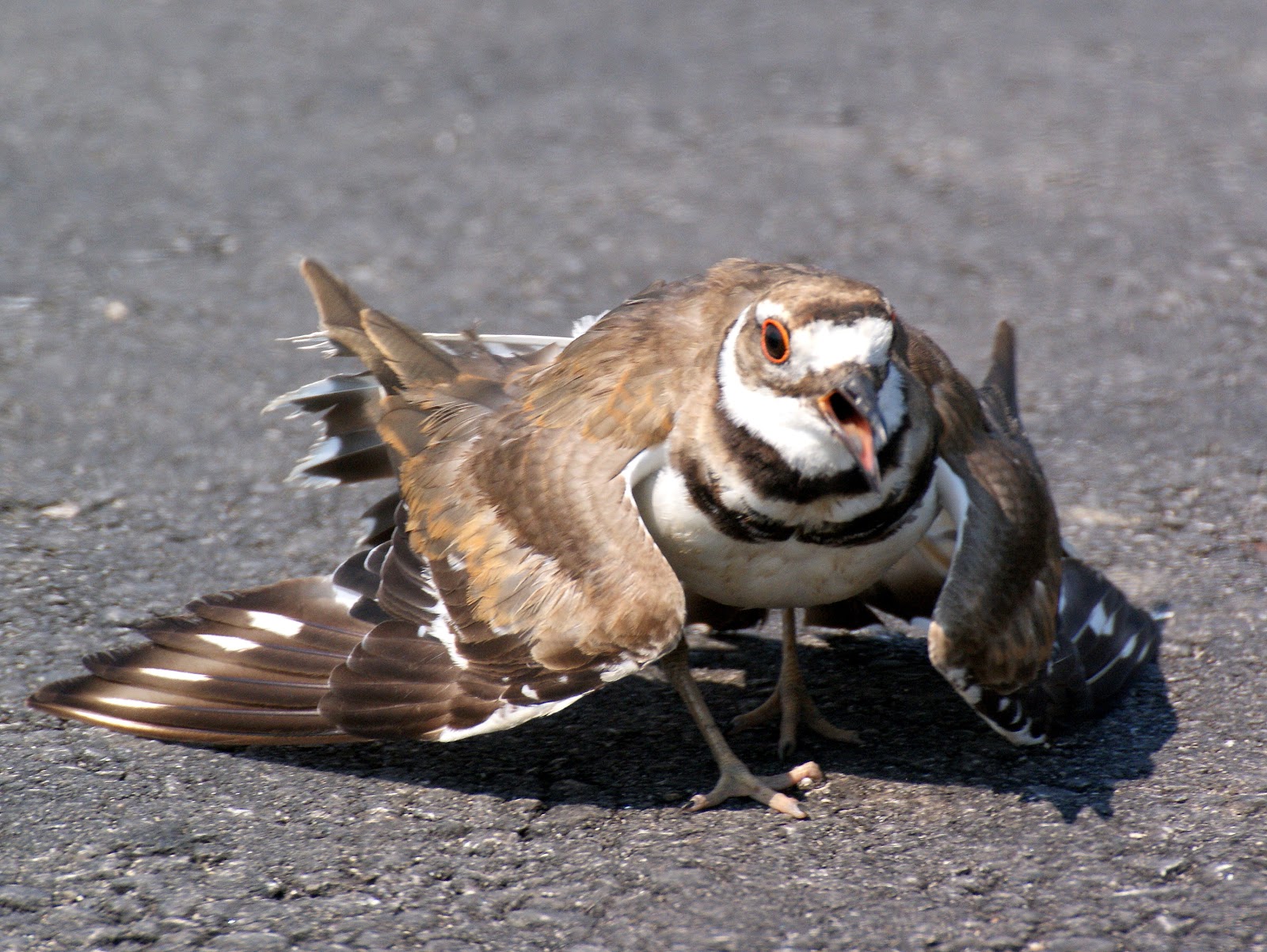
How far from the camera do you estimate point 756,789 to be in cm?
379

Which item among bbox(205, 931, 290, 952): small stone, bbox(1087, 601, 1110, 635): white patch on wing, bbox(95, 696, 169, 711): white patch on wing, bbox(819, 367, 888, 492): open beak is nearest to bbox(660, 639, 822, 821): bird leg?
bbox(819, 367, 888, 492): open beak

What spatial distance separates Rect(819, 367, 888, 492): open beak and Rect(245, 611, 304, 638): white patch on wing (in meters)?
1.53

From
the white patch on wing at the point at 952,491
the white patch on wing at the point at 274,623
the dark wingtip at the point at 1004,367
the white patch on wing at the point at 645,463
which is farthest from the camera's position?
the dark wingtip at the point at 1004,367

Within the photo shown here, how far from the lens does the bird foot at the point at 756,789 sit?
3742 mm

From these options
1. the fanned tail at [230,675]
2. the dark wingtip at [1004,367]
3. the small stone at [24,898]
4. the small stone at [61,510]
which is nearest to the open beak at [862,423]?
the dark wingtip at [1004,367]

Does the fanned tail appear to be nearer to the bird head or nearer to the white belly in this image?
the white belly

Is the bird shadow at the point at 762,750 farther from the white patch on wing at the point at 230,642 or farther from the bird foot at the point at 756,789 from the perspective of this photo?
the white patch on wing at the point at 230,642

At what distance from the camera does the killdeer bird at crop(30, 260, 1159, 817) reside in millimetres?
3549

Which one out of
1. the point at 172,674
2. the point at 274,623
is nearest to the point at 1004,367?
the point at 274,623

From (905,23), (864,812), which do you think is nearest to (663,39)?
(905,23)

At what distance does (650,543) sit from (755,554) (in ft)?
0.94

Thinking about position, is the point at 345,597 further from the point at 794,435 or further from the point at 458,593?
the point at 794,435

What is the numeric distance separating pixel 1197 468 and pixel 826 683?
6.03 feet

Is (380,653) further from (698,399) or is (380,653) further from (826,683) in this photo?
(826,683)
